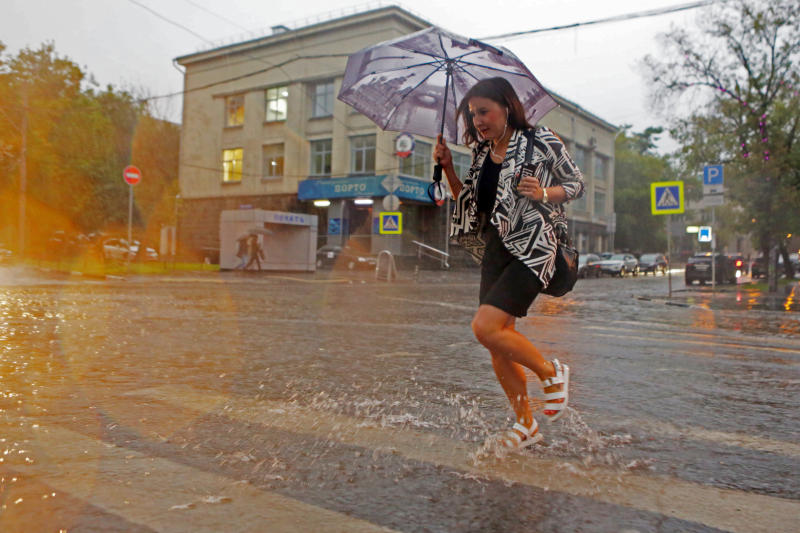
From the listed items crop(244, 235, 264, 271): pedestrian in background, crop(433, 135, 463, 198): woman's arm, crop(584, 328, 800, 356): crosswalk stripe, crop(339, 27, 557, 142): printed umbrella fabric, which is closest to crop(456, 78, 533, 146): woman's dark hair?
crop(433, 135, 463, 198): woman's arm

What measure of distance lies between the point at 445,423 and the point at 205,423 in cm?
125

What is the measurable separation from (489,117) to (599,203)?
59528mm

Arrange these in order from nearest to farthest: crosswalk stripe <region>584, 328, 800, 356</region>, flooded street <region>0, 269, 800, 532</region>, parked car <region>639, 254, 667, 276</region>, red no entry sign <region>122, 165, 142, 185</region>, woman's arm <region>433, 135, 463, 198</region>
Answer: flooded street <region>0, 269, 800, 532</region>, woman's arm <region>433, 135, 463, 198</region>, crosswalk stripe <region>584, 328, 800, 356</region>, red no entry sign <region>122, 165, 142, 185</region>, parked car <region>639, 254, 667, 276</region>

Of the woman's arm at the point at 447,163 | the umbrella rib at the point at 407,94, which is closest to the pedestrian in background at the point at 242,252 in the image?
the umbrella rib at the point at 407,94

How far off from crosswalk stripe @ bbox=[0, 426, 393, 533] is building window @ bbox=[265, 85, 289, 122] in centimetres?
3939

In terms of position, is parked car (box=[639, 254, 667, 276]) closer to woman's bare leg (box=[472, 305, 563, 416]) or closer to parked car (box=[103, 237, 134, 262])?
parked car (box=[103, 237, 134, 262])

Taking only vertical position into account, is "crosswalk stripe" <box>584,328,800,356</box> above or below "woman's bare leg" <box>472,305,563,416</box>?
below

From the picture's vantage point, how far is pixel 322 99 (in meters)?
39.1

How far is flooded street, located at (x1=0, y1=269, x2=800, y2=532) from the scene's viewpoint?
7.61 feet

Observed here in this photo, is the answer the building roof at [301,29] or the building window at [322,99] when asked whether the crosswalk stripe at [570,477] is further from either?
the building window at [322,99]

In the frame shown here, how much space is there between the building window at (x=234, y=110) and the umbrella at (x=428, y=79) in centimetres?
4040

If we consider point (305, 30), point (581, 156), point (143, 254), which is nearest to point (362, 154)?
point (305, 30)

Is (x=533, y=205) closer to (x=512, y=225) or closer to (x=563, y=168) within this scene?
(x=512, y=225)

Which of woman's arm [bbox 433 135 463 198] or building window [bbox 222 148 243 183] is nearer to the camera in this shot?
woman's arm [bbox 433 135 463 198]
